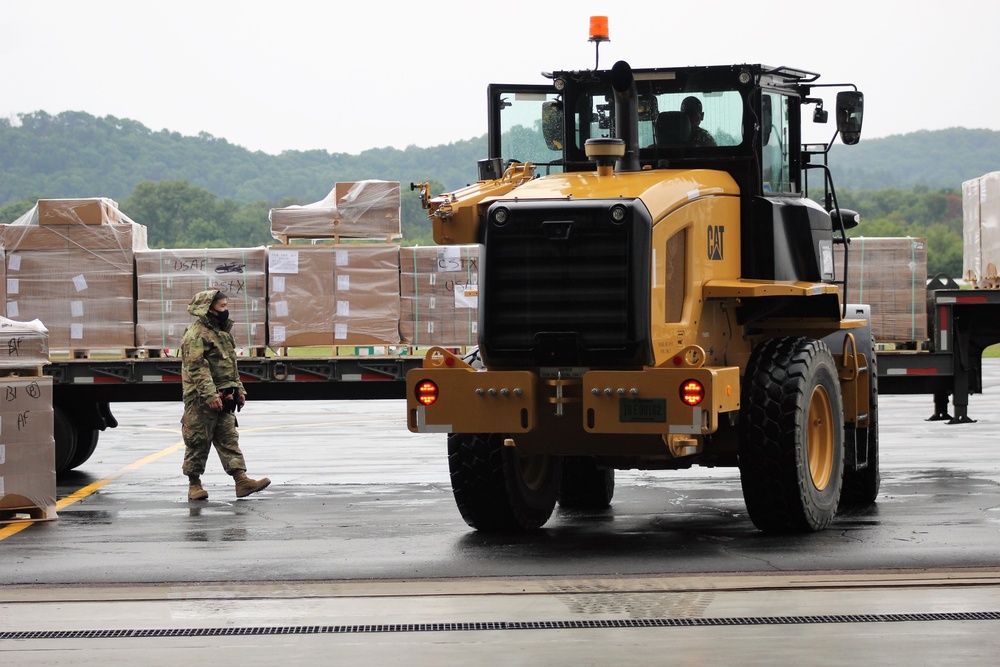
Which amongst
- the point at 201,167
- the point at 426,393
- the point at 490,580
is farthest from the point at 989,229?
the point at 201,167

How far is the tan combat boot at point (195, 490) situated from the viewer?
12570mm

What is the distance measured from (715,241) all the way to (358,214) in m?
5.32

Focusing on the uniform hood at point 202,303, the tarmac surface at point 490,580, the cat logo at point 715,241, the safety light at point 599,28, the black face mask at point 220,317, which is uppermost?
the safety light at point 599,28

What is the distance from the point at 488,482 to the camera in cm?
995

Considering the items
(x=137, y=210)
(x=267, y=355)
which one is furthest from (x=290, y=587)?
(x=137, y=210)

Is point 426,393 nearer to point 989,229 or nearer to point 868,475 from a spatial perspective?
point 868,475

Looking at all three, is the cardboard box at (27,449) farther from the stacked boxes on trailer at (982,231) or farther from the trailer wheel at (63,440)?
the stacked boxes on trailer at (982,231)

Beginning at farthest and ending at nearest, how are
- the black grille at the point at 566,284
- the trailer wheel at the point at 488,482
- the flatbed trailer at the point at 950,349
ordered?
the flatbed trailer at the point at 950,349 < the trailer wheel at the point at 488,482 < the black grille at the point at 566,284

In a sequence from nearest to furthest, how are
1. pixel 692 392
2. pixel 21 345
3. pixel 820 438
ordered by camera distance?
pixel 692 392
pixel 820 438
pixel 21 345

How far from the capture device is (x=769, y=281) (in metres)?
10.1

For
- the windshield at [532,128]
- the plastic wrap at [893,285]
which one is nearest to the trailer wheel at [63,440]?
the windshield at [532,128]

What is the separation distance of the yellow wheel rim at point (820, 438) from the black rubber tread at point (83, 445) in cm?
800

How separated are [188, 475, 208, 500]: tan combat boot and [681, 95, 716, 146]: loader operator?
17.3 feet

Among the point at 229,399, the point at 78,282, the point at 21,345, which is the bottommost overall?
the point at 229,399
